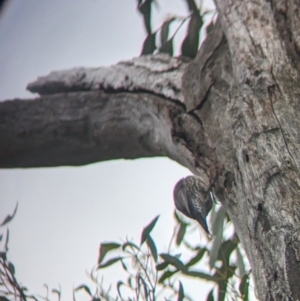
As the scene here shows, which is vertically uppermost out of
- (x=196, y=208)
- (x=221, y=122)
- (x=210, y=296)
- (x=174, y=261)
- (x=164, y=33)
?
(x=164, y=33)

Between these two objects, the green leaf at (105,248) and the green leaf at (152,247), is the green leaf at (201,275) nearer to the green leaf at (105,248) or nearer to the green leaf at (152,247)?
the green leaf at (152,247)

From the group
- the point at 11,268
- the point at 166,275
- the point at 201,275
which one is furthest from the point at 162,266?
the point at 11,268

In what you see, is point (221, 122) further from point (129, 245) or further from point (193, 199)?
point (129, 245)

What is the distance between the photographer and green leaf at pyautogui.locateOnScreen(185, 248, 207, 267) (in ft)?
5.44

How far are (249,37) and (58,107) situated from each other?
Result: 59 centimetres

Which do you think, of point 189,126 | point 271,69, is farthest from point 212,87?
point 271,69

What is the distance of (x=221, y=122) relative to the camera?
1.12 metres

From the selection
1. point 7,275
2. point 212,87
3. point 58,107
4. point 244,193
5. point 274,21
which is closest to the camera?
point 244,193

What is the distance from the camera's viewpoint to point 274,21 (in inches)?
41.6

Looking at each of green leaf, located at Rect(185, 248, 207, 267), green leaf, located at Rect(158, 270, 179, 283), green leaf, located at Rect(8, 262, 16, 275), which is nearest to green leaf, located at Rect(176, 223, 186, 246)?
green leaf, located at Rect(185, 248, 207, 267)

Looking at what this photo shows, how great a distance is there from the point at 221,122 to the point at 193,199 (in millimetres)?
248

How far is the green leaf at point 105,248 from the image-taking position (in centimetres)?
161

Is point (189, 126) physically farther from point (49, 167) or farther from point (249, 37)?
point (49, 167)

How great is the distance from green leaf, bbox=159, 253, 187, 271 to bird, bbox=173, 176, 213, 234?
0.84 feet
